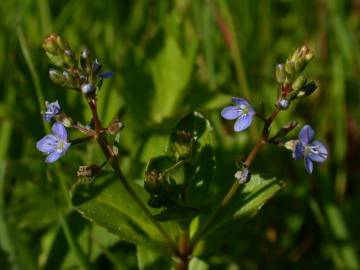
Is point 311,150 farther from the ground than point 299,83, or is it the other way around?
point 299,83

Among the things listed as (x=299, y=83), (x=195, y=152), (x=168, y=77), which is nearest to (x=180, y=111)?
(x=168, y=77)

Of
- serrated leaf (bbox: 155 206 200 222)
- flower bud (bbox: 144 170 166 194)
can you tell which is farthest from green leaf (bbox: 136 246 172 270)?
flower bud (bbox: 144 170 166 194)

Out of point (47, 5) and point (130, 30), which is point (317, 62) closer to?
point (130, 30)

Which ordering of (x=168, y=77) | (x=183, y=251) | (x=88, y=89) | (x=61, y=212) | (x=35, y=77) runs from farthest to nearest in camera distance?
(x=168, y=77), (x=35, y=77), (x=61, y=212), (x=183, y=251), (x=88, y=89)

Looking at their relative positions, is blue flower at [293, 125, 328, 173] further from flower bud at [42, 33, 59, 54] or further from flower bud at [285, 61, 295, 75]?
flower bud at [42, 33, 59, 54]

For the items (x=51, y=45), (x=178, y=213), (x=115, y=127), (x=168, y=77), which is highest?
(x=51, y=45)

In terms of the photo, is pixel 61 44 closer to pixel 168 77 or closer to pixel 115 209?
pixel 115 209
